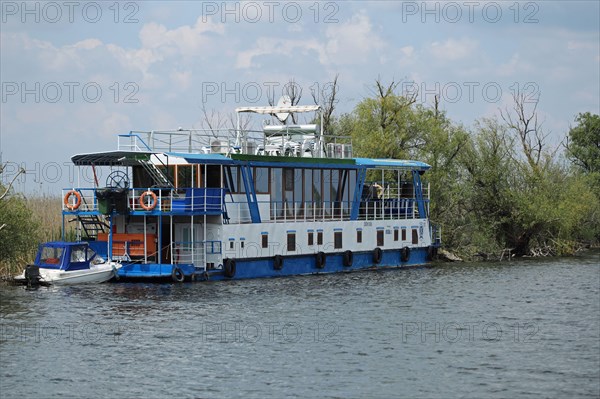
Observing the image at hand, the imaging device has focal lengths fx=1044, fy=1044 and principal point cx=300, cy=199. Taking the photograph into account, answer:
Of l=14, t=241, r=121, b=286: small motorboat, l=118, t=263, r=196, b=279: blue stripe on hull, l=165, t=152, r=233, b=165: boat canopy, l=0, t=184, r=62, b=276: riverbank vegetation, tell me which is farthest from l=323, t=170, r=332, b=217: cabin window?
l=0, t=184, r=62, b=276: riverbank vegetation

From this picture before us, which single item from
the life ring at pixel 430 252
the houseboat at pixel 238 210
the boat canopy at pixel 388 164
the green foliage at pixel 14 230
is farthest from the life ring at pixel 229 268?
the life ring at pixel 430 252

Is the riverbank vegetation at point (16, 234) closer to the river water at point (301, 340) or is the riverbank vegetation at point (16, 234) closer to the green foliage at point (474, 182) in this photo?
the river water at point (301, 340)

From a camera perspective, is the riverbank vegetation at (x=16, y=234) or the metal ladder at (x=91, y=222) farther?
the metal ladder at (x=91, y=222)

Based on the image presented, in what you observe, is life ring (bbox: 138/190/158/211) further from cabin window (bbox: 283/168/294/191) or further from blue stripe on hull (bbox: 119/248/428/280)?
cabin window (bbox: 283/168/294/191)

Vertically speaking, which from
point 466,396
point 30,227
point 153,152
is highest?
point 153,152

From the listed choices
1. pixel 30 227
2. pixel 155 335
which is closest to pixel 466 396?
pixel 155 335

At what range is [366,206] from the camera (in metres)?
49.3

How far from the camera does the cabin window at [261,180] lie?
4331 cm

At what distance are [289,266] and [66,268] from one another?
9.74 metres

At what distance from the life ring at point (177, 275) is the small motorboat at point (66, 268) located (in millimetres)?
2179

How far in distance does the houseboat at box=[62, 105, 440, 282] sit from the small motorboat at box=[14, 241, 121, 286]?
0.87m

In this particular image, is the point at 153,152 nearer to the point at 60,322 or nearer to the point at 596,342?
the point at 60,322

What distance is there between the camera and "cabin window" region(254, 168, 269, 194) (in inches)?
1705

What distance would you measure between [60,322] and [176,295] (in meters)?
6.19
